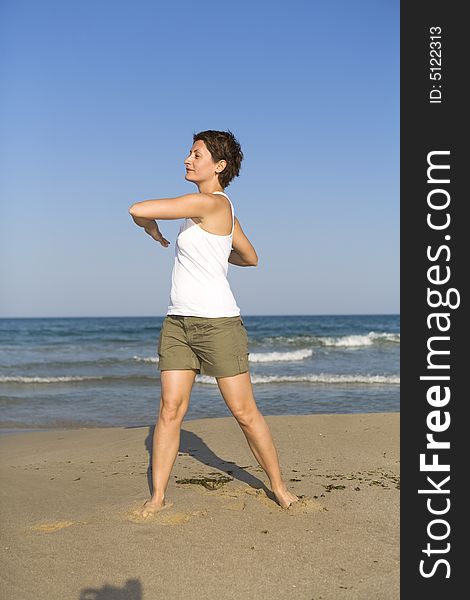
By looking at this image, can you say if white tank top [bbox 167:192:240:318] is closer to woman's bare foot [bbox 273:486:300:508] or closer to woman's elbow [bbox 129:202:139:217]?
woman's elbow [bbox 129:202:139:217]

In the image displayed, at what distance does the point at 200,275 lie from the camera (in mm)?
3781

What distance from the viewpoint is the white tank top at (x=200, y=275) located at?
3793 millimetres

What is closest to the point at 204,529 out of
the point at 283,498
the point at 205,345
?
the point at 283,498

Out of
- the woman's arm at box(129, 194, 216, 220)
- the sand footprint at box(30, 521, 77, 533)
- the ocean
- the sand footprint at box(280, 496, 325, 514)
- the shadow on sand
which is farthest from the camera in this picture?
the ocean

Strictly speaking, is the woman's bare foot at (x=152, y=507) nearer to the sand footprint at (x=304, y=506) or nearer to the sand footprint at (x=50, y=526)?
the sand footprint at (x=50, y=526)

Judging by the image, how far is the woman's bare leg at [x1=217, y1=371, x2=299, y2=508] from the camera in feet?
12.7

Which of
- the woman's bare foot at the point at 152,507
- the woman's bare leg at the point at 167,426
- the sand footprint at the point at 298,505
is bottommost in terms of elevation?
the sand footprint at the point at 298,505

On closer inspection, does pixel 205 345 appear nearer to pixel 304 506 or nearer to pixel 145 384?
pixel 304 506

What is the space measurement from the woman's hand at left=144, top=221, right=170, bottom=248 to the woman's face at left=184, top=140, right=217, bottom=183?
0.35 meters

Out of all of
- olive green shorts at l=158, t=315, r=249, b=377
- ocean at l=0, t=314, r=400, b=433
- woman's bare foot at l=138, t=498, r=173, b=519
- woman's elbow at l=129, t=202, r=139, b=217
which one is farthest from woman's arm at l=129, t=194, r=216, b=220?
ocean at l=0, t=314, r=400, b=433

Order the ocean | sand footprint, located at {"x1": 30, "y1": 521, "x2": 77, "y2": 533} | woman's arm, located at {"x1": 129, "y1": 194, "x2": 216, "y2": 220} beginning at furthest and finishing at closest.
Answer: the ocean < sand footprint, located at {"x1": 30, "y1": 521, "x2": 77, "y2": 533} < woman's arm, located at {"x1": 129, "y1": 194, "x2": 216, "y2": 220}

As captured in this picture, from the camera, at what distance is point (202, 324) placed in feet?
12.5

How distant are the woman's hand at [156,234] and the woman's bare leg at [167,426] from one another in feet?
2.44

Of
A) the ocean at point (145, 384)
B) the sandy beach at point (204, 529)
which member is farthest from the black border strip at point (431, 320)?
the ocean at point (145, 384)
